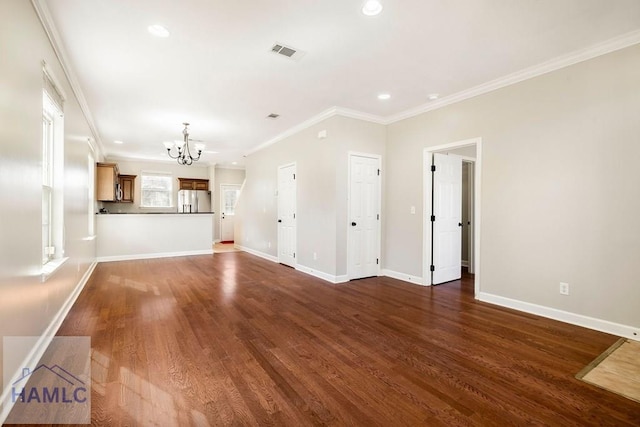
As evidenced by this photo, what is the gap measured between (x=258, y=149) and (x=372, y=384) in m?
6.65

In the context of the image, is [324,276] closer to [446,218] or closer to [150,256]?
[446,218]

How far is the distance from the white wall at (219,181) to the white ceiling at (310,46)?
587 cm

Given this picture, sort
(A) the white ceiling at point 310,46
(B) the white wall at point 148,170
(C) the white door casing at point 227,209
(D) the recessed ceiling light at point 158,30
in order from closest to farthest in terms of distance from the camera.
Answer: (A) the white ceiling at point 310,46, (D) the recessed ceiling light at point 158,30, (B) the white wall at point 148,170, (C) the white door casing at point 227,209

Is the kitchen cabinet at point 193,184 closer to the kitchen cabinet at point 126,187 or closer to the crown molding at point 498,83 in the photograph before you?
the kitchen cabinet at point 126,187

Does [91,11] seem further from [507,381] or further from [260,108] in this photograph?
[507,381]

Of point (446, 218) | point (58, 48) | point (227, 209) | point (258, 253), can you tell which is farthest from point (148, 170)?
point (446, 218)

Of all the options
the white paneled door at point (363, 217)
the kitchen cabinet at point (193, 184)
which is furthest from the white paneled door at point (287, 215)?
the kitchen cabinet at point (193, 184)

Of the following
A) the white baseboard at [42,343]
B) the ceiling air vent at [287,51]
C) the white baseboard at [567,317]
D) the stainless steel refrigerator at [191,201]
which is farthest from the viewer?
the stainless steel refrigerator at [191,201]

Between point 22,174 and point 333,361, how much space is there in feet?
8.82

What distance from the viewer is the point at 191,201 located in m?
9.91

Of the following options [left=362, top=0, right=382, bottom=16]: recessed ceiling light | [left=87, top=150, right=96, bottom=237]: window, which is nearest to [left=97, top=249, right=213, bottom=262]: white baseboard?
[left=87, top=150, right=96, bottom=237]: window

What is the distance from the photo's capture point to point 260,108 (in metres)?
4.77

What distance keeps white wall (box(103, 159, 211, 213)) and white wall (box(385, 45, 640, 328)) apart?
8.84 meters

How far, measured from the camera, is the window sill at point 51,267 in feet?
8.24
